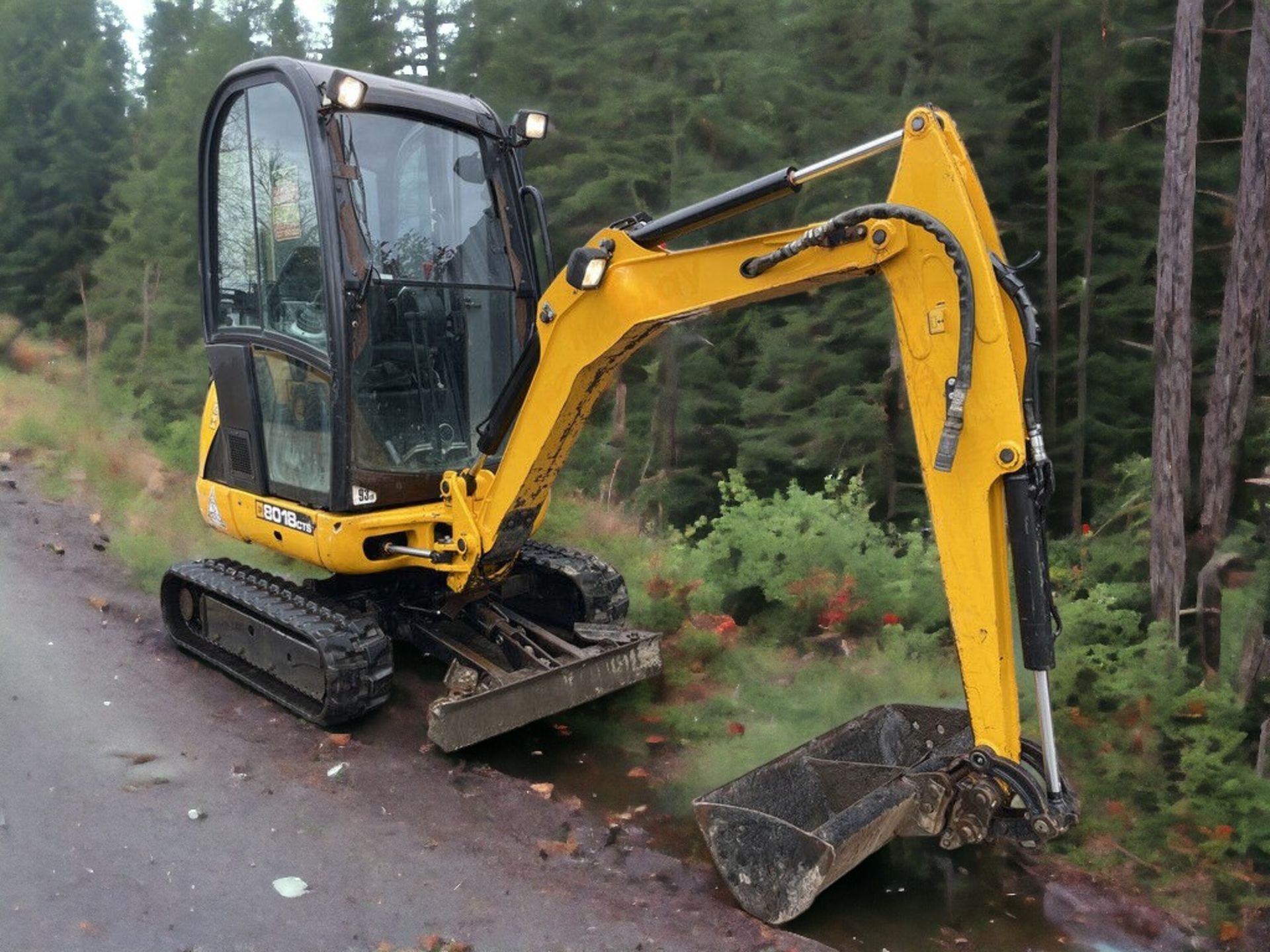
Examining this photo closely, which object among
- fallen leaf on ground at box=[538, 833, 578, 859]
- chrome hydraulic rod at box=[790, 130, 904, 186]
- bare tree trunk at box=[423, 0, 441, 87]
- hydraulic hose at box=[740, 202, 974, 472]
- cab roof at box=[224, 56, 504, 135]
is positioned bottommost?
fallen leaf on ground at box=[538, 833, 578, 859]

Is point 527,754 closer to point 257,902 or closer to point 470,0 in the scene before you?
point 257,902

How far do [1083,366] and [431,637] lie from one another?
7.82 m

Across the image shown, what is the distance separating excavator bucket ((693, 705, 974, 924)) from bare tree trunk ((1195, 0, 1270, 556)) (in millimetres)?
3476

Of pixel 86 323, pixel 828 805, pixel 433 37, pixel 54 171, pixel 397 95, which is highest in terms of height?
pixel 433 37

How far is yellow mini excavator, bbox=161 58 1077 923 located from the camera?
3791 millimetres

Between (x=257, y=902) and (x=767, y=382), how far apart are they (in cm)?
909

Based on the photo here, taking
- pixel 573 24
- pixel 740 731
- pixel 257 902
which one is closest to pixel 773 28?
pixel 573 24

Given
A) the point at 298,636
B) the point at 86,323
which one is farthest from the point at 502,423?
the point at 86,323

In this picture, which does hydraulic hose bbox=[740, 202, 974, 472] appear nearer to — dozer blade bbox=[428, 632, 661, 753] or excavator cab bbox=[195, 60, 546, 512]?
dozer blade bbox=[428, 632, 661, 753]

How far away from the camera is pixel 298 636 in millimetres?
5711

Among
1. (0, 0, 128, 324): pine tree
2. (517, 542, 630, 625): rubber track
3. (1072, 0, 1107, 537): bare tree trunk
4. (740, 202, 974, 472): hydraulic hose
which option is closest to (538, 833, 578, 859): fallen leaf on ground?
(517, 542, 630, 625): rubber track

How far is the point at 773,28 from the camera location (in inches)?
498

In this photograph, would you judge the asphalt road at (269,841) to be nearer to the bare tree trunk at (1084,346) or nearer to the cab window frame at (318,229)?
the cab window frame at (318,229)

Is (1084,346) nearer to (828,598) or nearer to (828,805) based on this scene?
(828,598)
